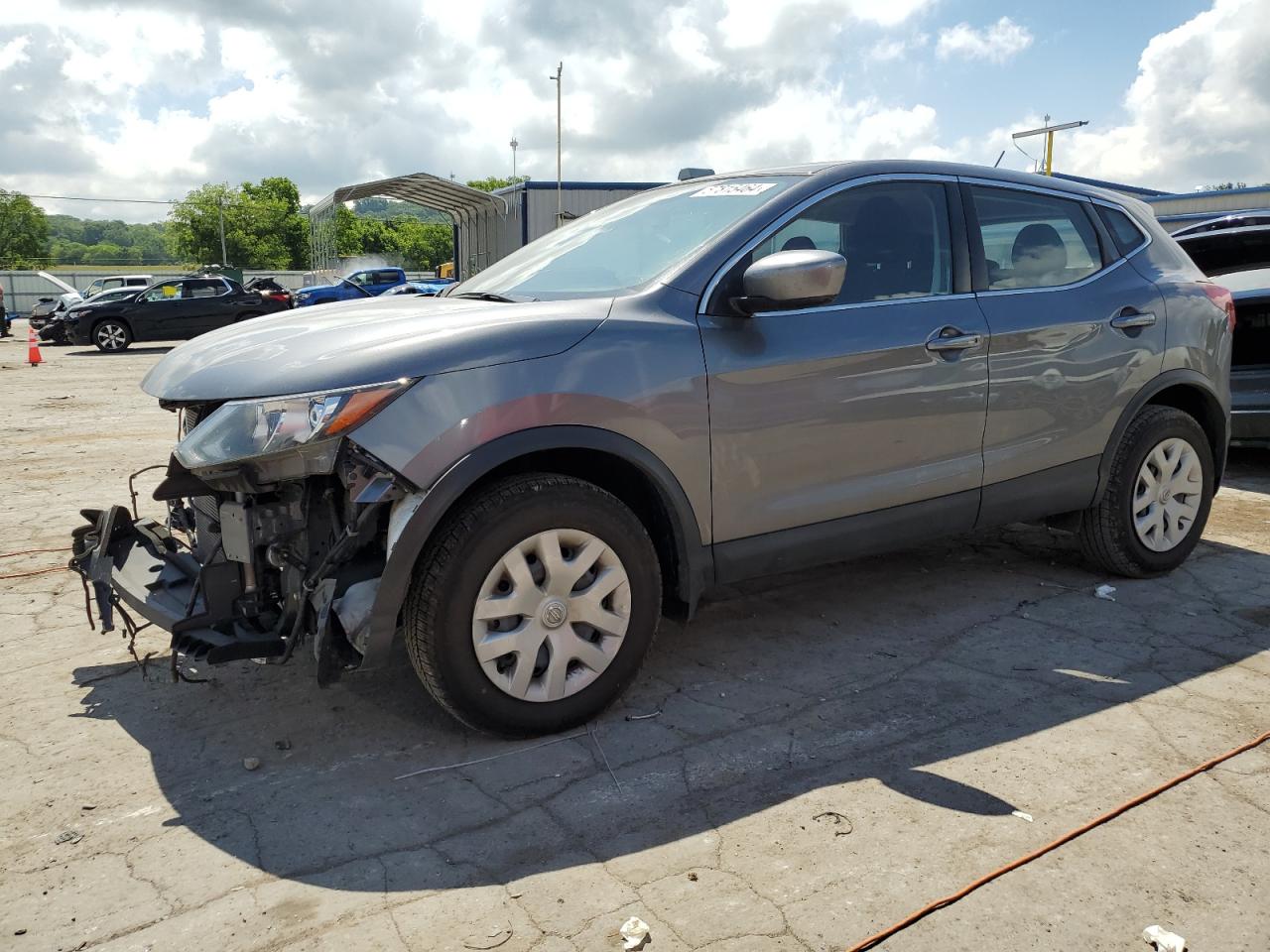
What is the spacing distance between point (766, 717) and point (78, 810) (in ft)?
6.64

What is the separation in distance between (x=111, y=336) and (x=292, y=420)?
20.8m

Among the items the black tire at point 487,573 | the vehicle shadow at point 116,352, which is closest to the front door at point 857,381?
the black tire at point 487,573

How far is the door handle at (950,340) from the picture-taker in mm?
3805

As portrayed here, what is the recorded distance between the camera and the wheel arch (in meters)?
4.49

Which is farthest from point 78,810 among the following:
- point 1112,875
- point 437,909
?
point 1112,875

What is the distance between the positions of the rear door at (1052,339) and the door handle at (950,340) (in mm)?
127

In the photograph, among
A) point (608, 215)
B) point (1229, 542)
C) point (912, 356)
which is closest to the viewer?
point (912, 356)

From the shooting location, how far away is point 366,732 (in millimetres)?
3258

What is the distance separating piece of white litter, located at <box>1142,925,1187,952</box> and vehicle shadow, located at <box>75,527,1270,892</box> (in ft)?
1.68

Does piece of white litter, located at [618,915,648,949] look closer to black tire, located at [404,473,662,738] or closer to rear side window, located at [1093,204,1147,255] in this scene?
black tire, located at [404,473,662,738]

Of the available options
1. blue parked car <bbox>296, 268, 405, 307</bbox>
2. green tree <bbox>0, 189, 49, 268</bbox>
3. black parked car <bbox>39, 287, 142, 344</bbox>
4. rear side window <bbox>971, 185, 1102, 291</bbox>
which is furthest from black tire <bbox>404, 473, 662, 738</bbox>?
green tree <bbox>0, 189, 49, 268</bbox>

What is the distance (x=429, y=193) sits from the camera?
32438 millimetres

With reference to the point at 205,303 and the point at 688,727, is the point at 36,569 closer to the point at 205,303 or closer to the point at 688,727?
the point at 688,727

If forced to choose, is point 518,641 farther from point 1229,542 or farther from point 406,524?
point 1229,542
